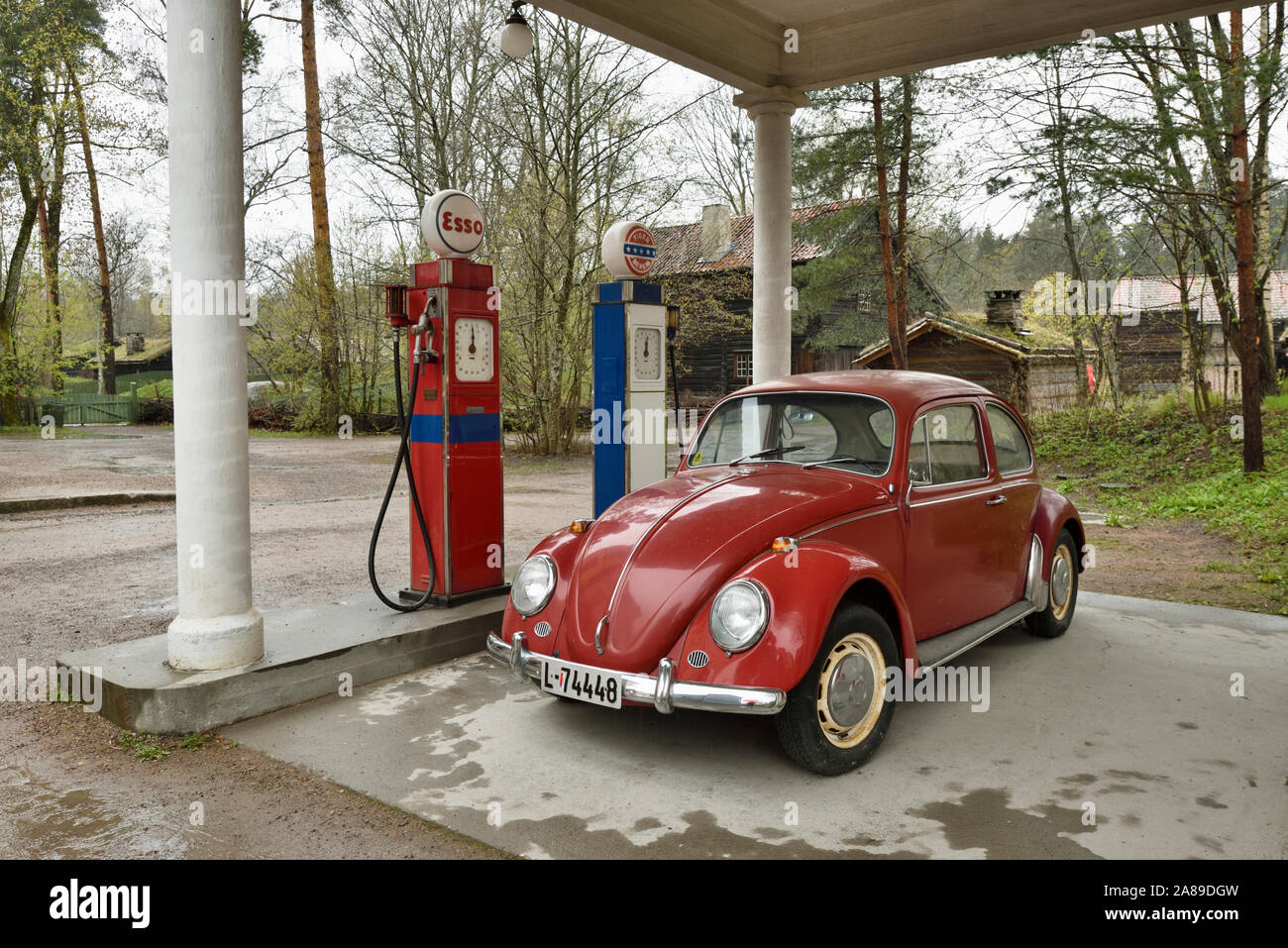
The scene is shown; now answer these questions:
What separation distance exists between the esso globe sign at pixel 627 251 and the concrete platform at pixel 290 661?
248 cm

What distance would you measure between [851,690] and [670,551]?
38.3 inches

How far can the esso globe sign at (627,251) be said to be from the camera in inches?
265

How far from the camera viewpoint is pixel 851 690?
405cm

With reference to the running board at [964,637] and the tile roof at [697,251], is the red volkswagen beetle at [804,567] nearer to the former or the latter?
the running board at [964,637]

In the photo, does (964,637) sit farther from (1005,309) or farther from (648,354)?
(1005,309)

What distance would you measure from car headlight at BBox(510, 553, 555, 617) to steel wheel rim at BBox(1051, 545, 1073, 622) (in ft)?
11.3

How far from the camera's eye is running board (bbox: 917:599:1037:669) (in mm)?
4605

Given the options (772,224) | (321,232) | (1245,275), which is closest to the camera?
(772,224)

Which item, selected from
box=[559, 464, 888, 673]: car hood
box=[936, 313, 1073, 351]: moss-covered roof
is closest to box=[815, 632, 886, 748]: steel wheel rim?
box=[559, 464, 888, 673]: car hood

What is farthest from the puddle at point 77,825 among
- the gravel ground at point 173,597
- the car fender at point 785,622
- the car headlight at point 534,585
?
the car fender at point 785,622

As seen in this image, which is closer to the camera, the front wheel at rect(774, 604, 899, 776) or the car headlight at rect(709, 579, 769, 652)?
the car headlight at rect(709, 579, 769, 652)

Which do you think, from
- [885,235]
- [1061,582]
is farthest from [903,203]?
[1061,582]

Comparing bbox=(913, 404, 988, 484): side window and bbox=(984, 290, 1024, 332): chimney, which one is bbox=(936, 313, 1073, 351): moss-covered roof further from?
bbox=(913, 404, 988, 484): side window
